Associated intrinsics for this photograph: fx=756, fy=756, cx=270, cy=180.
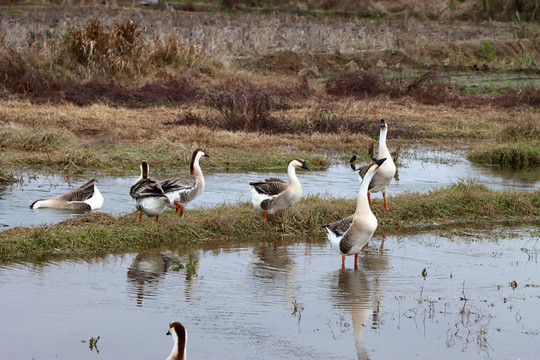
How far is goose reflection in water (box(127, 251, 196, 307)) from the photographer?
27.7ft

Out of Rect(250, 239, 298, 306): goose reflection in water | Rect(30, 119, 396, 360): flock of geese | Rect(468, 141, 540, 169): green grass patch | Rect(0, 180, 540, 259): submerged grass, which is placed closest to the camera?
Rect(250, 239, 298, 306): goose reflection in water

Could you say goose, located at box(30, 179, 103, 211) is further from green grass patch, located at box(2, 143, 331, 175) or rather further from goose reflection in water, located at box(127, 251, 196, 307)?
green grass patch, located at box(2, 143, 331, 175)

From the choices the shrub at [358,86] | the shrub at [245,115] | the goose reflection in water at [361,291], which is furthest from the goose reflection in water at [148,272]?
the shrub at [358,86]

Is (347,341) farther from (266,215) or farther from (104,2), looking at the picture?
(104,2)

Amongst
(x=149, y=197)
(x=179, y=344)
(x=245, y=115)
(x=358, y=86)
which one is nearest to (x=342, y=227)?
(x=149, y=197)

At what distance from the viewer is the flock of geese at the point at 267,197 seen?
31.1ft

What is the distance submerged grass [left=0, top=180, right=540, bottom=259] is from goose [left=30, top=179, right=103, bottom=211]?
1.22m

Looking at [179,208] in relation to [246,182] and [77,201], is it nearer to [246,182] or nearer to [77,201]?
[77,201]

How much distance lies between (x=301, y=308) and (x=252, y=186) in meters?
3.38

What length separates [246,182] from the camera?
14875 millimetres

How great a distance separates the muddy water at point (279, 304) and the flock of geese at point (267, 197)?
21.3 inches

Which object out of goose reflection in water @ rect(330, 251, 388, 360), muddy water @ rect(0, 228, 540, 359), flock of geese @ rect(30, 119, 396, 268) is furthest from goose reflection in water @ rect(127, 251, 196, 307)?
goose reflection in water @ rect(330, 251, 388, 360)

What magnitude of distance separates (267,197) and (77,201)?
3394 millimetres

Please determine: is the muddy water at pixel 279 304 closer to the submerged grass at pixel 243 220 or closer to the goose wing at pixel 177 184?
the submerged grass at pixel 243 220
